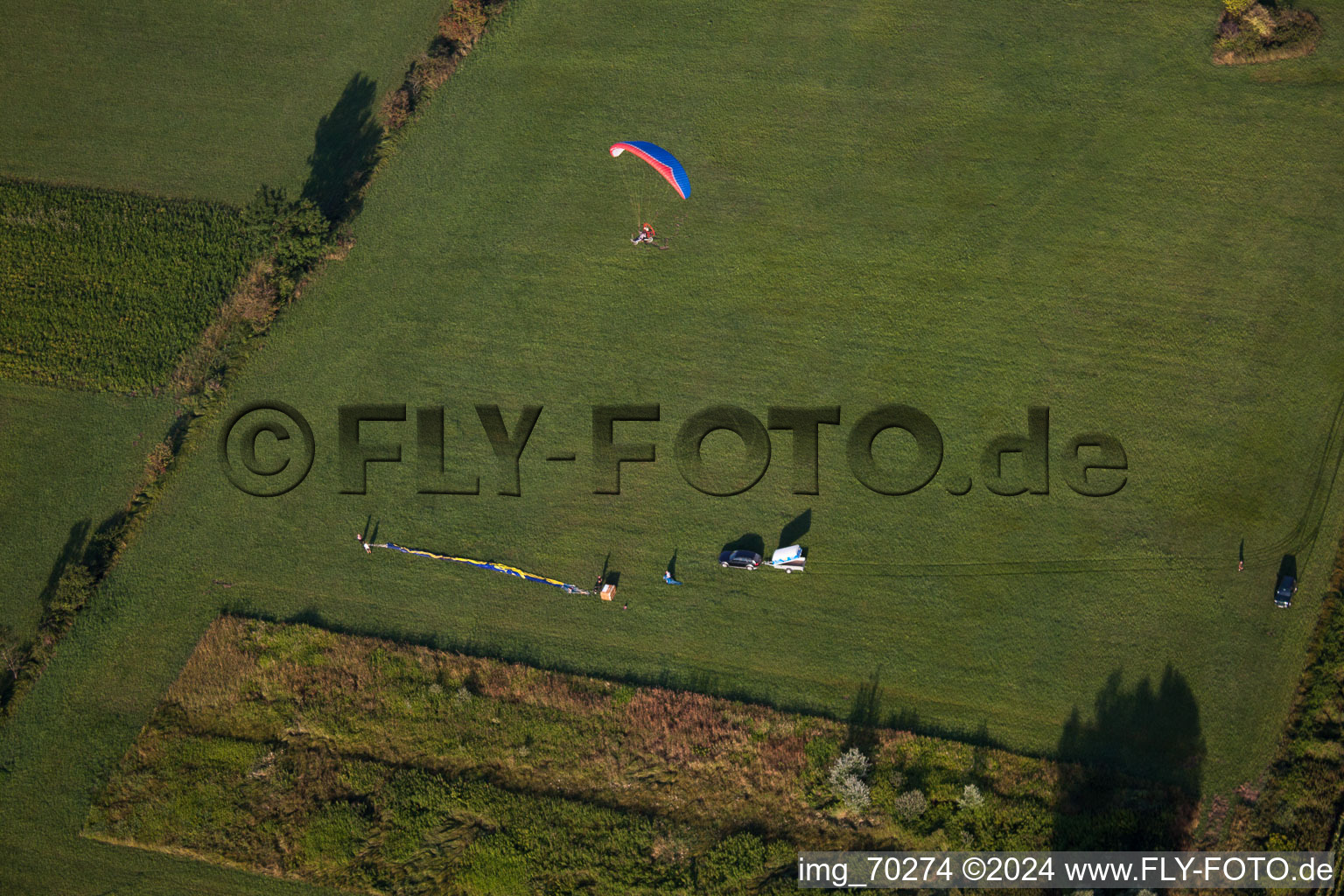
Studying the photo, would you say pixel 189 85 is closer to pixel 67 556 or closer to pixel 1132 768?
pixel 67 556

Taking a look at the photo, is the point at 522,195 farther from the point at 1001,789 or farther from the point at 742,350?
the point at 1001,789

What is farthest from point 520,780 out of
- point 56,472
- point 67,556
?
point 56,472

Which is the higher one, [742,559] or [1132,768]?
[742,559]
